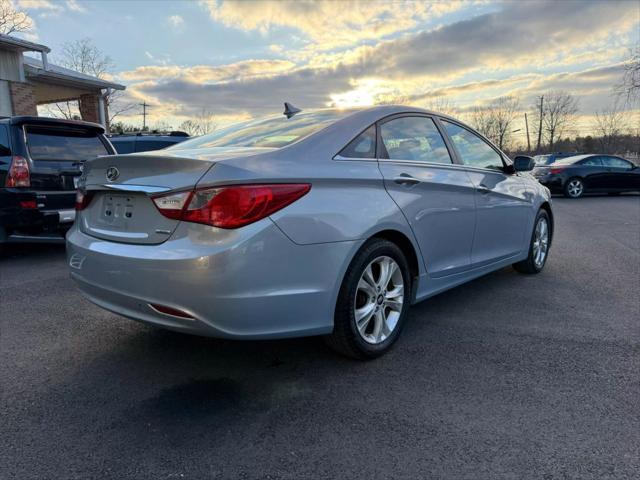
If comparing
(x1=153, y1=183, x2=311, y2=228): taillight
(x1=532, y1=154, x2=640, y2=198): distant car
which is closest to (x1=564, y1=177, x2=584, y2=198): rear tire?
(x1=532, y1=154, x2=640, y2=198): distant car

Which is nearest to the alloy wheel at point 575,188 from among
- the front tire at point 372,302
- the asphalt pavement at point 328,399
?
the asphalt pavement at point 328,399

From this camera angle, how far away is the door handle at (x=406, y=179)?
3.09 metres

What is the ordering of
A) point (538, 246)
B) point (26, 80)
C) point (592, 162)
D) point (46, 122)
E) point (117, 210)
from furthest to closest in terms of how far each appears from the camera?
point (592, 162) < point (26, 80) < point (46, 122) < point (538, 246) < point (117, 210)

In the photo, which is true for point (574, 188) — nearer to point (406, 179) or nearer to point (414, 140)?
point (414, 140)

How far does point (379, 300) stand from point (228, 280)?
3.73 ft

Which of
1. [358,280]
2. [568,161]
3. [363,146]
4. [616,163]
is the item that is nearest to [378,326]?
[358,280]

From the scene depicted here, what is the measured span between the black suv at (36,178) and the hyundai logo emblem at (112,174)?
3299 mm

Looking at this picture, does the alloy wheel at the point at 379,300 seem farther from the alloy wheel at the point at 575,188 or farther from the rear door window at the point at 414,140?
the alloy wheel at the point at 575,188

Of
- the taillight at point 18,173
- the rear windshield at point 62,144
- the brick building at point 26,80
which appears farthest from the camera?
→ the brick building at point 26,80

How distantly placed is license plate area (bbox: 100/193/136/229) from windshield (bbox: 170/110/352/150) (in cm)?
61

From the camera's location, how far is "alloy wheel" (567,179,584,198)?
1509 centimetres

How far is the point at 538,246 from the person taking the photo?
5.23 metres

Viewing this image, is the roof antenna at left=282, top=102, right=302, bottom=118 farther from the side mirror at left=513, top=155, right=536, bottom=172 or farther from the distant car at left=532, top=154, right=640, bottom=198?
the distant car at left=532, top=154, right=640, bottom=198

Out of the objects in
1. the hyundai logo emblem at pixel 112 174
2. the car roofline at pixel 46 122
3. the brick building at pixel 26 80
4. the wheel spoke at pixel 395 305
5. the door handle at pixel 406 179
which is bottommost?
the wheel spoke at pixel 395 305
